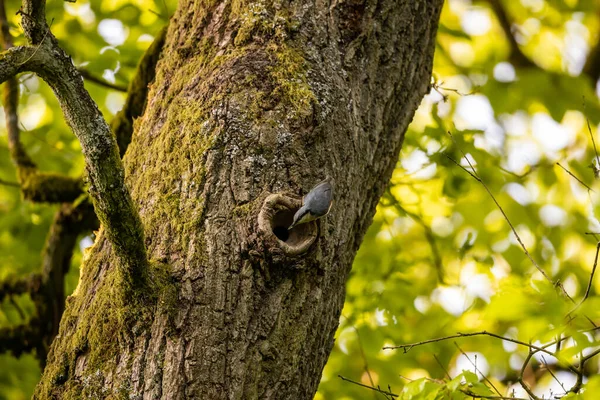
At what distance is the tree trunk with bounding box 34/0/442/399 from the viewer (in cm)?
161

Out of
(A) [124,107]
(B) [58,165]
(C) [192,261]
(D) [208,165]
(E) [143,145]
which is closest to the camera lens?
(C) [192,261]

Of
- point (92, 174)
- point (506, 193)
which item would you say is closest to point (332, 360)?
point (506, 193)

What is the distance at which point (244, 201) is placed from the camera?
5.69ft

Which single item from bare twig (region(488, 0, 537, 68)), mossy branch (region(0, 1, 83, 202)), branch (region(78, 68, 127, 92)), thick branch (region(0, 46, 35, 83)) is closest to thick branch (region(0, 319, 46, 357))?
mossy branch (region(0, 1, 83, 202))

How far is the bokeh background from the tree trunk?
566 millimetres

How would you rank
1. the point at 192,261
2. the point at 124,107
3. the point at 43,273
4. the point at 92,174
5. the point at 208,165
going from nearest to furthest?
the point at 92,174, the point at 192,261, the point at 208,165, the point at 124,107, the point at 43,273

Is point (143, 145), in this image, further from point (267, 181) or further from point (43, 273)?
point (43, 273)

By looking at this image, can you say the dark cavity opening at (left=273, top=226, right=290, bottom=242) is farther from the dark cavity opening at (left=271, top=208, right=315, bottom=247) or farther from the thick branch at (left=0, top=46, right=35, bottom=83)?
the thick branch at (left=0, top=46, right=35, bottom=83)

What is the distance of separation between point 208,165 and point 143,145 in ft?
1.11

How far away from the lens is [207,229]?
1703mm

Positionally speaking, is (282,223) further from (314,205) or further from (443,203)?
(443,203)

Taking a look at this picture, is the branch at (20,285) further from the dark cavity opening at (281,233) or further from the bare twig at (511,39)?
the bare twig at (511,39)

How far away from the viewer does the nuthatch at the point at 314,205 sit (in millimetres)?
1675

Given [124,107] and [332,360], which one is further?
[332,360]
